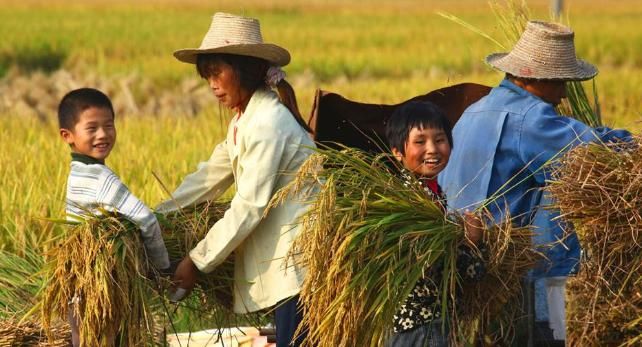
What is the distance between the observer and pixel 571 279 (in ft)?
11.2

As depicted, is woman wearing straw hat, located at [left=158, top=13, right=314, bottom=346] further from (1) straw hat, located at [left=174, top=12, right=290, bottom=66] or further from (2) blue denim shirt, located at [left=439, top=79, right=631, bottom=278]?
(2) blue denim shirt, located at [left=439, top=79, right=631, bottom=278]

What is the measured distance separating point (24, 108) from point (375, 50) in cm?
743

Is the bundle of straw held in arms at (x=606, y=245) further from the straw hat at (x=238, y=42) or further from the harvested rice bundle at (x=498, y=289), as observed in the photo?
the straw hat at (x=238, y=42)

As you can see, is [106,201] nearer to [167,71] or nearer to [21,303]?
[21,303]

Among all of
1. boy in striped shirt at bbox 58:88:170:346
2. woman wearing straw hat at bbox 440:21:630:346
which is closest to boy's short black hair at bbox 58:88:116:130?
boy in striped shirt at bbox 58:88:170:346

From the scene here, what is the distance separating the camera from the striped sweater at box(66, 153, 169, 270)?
3746 millimetres

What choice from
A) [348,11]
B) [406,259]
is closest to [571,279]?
[406,259]

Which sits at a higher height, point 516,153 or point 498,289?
point 516,153

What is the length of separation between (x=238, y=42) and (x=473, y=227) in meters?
0.96

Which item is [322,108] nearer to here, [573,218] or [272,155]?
[272,155]

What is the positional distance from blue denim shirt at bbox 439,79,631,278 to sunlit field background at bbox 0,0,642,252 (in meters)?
1.42

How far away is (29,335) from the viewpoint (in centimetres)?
420

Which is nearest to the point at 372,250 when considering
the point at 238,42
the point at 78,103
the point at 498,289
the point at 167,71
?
the point at 498,289

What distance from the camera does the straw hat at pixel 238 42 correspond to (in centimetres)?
391
